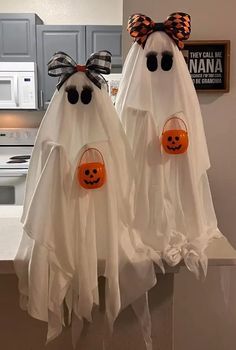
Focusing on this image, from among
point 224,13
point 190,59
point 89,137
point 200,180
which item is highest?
point 224,13

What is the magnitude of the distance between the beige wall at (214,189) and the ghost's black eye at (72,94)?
0.74 metres

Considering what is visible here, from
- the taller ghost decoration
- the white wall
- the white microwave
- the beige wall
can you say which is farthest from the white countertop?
the white wall

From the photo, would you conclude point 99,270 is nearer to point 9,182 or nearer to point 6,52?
point 9,182

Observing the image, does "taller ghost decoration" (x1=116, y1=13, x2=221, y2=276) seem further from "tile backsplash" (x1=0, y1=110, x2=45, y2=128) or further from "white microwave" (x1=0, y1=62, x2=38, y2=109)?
"tile backsplash" (x1=0, y1=110, x2=45, y2=128)

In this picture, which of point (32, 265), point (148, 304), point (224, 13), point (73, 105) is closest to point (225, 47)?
point (224, 13)

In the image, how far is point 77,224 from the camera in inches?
34.5

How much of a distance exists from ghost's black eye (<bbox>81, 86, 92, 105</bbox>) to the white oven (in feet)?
7.19

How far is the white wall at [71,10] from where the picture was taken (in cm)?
362

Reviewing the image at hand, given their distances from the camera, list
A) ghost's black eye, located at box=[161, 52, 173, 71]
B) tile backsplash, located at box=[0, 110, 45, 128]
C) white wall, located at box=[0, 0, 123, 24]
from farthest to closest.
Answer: tile backsplash, located at box=[0, 110, 45, 128], white wall, located at box=[0, 0, 123, 24], ghost's black eye, located at box=[161, 52, 173, 71]

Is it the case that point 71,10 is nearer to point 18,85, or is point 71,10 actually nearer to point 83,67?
point 18,85

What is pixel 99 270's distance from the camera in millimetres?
915

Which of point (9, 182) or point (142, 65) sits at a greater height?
point (142, 65)

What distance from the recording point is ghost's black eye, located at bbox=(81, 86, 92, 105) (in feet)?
2.95

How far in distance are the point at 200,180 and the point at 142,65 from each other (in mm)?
328
